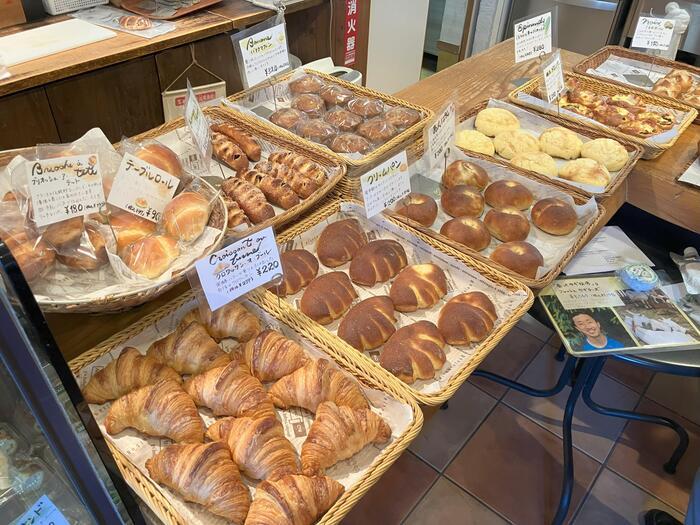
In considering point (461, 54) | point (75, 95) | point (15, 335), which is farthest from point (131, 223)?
point (461, 54)

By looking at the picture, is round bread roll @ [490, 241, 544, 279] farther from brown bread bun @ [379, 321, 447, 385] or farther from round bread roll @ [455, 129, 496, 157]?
round bread roll @ [455, 129, 496, 157]

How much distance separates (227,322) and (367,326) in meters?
0.30

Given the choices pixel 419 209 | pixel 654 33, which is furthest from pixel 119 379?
pixel 654 33

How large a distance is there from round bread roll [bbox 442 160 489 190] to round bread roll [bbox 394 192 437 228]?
17 centimetres

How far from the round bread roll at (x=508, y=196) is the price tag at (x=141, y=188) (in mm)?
940

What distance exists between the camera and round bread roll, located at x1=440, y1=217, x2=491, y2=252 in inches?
58.1

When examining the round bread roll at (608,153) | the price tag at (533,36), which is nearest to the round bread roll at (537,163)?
the round bread roll at (608,153)

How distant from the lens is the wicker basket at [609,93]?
191cm

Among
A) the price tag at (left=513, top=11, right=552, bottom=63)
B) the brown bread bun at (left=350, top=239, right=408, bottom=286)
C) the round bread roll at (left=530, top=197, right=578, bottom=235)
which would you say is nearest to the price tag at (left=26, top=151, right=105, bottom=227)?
the brown bread bun at (left=350, top=239, right=408, bottom=286)

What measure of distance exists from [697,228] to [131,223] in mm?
1687

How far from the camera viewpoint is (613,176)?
1.82 m

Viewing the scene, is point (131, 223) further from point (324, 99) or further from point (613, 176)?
point (613, 176)

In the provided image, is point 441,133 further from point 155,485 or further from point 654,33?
point 654,33

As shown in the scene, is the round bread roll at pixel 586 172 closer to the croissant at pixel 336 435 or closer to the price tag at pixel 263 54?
the price tag at pixel 263 54
